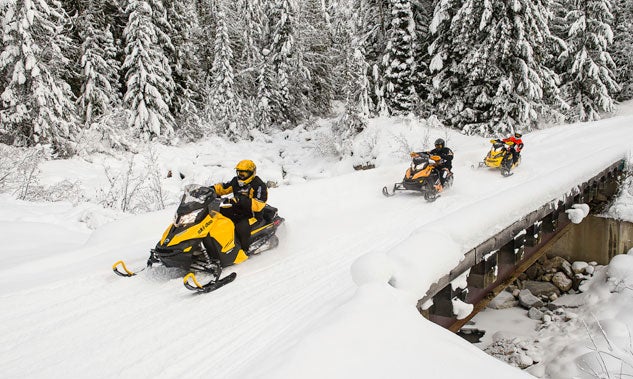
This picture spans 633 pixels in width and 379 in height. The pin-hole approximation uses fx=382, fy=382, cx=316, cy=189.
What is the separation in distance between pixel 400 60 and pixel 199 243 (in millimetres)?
18899

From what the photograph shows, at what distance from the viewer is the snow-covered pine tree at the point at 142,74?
1847cm

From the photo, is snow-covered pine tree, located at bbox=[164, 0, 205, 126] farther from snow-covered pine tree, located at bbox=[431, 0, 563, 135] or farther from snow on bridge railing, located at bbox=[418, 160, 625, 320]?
snow on bridge railing, located at bbox=[418, 160, 625, 320]

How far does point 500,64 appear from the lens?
18.5 meters

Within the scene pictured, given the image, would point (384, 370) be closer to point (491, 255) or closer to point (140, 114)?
point (491, 255)

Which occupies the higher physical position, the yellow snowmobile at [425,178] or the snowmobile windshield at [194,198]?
the snowmobile windshield at [194,198]

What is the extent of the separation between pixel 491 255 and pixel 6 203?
939cm

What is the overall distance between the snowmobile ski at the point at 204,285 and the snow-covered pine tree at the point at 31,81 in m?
12.4

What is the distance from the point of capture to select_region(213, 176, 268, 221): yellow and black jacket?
548 centimetres

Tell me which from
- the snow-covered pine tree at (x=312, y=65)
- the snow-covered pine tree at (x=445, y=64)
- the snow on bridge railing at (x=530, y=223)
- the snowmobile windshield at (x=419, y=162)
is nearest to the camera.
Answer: the snow on bridge railing at (x=530, y=223)

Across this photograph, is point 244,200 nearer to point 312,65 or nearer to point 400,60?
point 400,60

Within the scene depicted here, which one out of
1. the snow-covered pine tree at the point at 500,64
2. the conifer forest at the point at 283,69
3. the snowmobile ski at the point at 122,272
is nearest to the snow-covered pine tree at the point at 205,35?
the conifer forest at the point at 283,69

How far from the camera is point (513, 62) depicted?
1830 cm

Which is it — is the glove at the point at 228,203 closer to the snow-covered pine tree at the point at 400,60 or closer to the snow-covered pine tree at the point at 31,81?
the snow-covered pine tree at the point at 31,81

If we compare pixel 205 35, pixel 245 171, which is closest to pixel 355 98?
pixel 205 35
